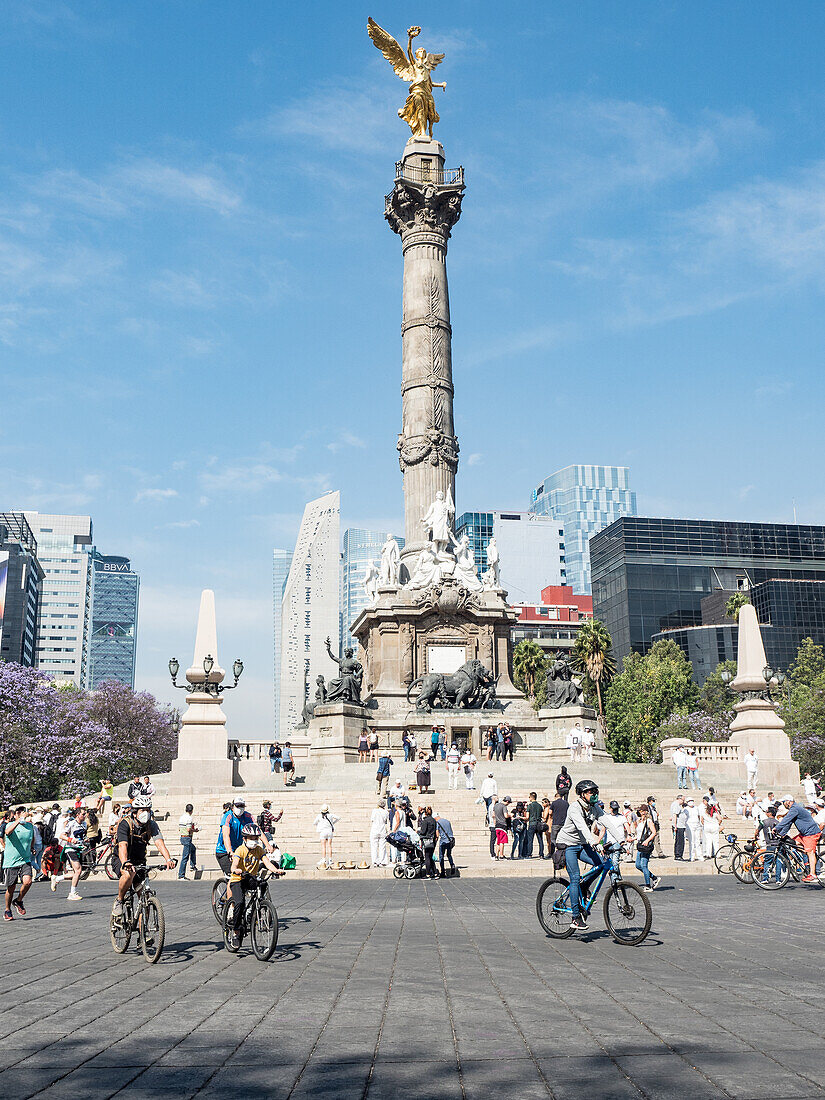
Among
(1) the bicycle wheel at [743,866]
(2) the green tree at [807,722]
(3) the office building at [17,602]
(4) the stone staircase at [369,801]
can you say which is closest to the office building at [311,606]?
(3) the office building at [17,602]

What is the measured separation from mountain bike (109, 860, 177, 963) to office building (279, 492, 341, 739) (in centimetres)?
17909

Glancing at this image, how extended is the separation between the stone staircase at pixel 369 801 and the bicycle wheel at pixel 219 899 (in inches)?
381

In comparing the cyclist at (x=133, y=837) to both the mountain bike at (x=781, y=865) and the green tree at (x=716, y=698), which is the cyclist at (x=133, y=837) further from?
the green tree at (x=716, y=698)

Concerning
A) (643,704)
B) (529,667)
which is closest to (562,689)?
(529,667)

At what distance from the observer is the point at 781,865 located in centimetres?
1834

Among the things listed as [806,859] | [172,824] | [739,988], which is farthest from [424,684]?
[739,988]

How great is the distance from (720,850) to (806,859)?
413 centimetres

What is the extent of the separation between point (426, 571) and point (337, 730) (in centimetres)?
899

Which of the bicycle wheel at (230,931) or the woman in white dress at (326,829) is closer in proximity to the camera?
the bicycle wheel at (230,931)

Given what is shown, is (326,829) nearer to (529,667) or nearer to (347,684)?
(347,684)

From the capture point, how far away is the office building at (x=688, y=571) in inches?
4203

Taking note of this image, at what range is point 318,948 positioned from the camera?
11367mm

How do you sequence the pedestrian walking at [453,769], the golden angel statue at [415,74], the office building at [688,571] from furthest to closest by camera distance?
the office building at [688,571] → the golden angel statue at [415,74] → the pedestrian walking at [453,769]

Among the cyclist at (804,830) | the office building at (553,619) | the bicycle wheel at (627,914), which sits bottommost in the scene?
the bicycle wheel at (627,914)
